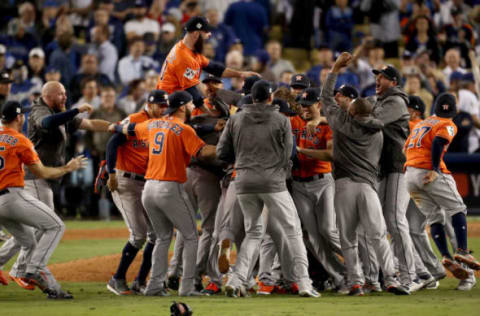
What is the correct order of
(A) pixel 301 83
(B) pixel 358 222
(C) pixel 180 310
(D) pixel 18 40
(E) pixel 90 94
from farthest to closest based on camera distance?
(D) pixel 18 40
(E) pixel 90 94
(A) pixel 301 83
(B) pixel 358 222
(C) pixel 180 310

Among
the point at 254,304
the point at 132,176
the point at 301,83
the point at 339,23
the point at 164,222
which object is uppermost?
the point at 339,23

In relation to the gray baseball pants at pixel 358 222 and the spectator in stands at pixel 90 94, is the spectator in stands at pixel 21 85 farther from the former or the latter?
the gray baseball pants at pixel 358 222

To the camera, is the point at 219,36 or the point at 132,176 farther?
the point at 219,36

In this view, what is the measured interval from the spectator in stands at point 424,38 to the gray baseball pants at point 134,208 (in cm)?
1135

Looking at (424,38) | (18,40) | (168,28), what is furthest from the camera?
(18,40)

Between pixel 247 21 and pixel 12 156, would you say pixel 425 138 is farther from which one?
pixel 247 21

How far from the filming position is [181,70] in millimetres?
9500

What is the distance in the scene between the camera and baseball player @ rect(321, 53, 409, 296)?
8445mm

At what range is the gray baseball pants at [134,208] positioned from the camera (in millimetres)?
9139

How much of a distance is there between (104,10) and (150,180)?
11569 millimetres

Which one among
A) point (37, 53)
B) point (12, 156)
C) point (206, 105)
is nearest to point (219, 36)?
point (37, 53)

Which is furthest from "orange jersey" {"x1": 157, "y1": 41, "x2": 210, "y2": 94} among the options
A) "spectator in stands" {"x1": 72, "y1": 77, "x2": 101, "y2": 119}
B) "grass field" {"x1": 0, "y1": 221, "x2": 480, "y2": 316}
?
"spectator in stands" {"x1": 72, "y1": 77, "x2": 101, "y2": 119}

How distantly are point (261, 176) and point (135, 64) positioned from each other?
1084 cm

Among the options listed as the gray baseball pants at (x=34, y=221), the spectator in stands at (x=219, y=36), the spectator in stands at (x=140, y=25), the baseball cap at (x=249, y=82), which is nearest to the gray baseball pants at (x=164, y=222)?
the gray baseball pants at (x=34, y=221)
